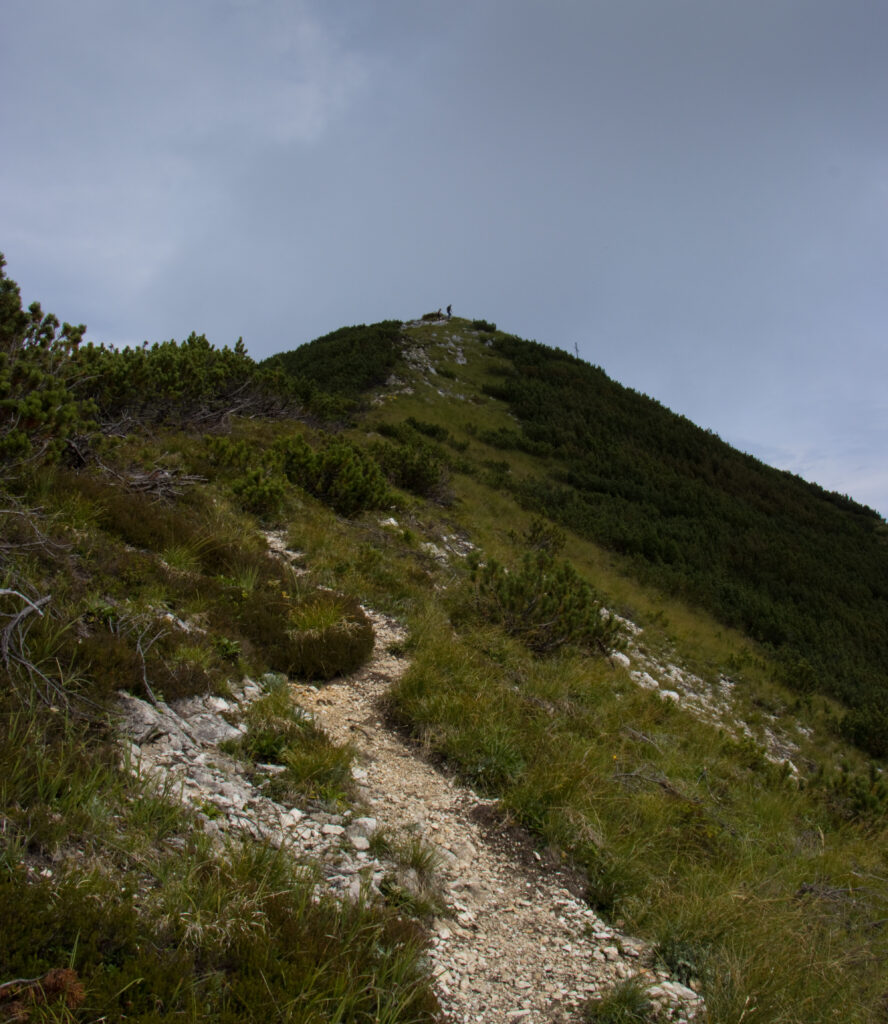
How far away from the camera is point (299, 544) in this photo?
335 inches

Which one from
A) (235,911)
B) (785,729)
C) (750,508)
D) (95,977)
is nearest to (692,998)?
(235,911)

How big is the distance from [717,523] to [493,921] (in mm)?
22139

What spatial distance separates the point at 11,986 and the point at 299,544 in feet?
22.3

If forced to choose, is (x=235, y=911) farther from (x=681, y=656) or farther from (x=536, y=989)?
(x=681, y=656)

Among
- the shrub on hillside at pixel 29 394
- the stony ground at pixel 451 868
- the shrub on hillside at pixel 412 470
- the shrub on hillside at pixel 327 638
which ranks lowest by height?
the stony ground at pixel 451 868

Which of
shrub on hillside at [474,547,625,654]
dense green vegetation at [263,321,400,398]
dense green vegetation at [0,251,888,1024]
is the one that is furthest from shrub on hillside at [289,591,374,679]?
dense green vegetation at [263,321,400,398]

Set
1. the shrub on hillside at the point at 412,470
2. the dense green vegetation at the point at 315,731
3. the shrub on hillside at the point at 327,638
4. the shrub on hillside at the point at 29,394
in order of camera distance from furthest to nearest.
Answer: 1. the shrub on hillside at the point at 412,470
2. the shrub on hillside at the point at 327,638
3. the shrub on hillside at the point at 29,394
4. the dense green vegetation at the point at 315,731

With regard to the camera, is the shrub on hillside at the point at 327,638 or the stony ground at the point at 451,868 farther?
the shrub on hillside at the point at 327,638

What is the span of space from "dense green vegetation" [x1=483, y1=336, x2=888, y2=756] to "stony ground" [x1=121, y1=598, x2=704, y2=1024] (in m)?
11.7

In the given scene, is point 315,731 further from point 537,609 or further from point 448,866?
point 537,609

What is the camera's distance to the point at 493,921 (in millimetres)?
3066

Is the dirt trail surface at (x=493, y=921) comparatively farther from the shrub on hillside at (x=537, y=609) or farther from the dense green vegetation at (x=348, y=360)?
the dense green vegetation at (x=348, y=360)

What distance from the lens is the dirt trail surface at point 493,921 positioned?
2621mm

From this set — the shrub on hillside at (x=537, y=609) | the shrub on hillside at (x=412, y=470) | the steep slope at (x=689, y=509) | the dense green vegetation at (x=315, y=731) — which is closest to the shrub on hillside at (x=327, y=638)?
the dense green vegetation at (x=315, y=731)
